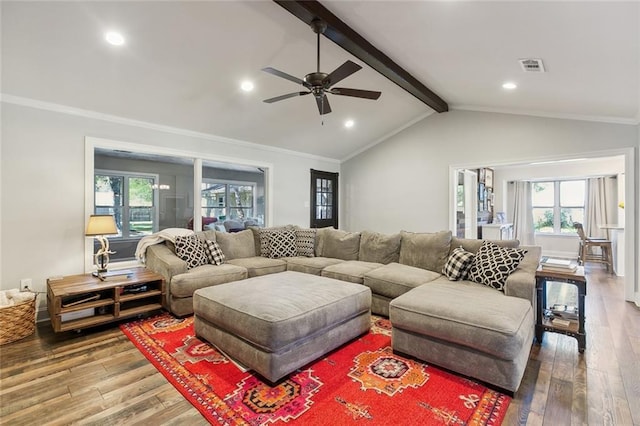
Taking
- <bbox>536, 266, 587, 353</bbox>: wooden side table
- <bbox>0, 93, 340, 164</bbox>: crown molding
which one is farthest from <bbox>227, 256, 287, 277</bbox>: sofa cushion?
<bbox>536, 266, 587, 353</bbox>: wooden side table

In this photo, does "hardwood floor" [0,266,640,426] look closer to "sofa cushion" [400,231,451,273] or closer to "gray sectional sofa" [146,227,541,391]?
"gray sectional sofa" [146,227,541,391]

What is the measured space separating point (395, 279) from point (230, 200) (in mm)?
4066

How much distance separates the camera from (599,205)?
728 centimetres

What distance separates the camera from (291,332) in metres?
2.16

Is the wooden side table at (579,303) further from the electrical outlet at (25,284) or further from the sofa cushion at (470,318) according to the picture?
the electrical outlet at (25,284)

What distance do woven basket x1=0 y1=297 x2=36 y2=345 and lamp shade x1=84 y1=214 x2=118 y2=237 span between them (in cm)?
81

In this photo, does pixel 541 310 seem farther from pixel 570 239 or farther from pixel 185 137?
pixel 570 239

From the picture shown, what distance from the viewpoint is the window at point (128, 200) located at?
4.27m

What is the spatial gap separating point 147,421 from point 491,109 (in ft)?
19.3

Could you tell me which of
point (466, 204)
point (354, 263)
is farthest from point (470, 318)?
point (466, 204)

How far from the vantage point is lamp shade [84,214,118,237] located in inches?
132

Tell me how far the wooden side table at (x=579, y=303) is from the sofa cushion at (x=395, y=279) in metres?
0.97

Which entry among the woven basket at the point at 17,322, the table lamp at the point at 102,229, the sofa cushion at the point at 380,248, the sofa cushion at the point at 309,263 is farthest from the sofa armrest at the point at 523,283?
the woven basket at the point at 17,322

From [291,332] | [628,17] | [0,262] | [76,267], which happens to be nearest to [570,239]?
[628,17]
